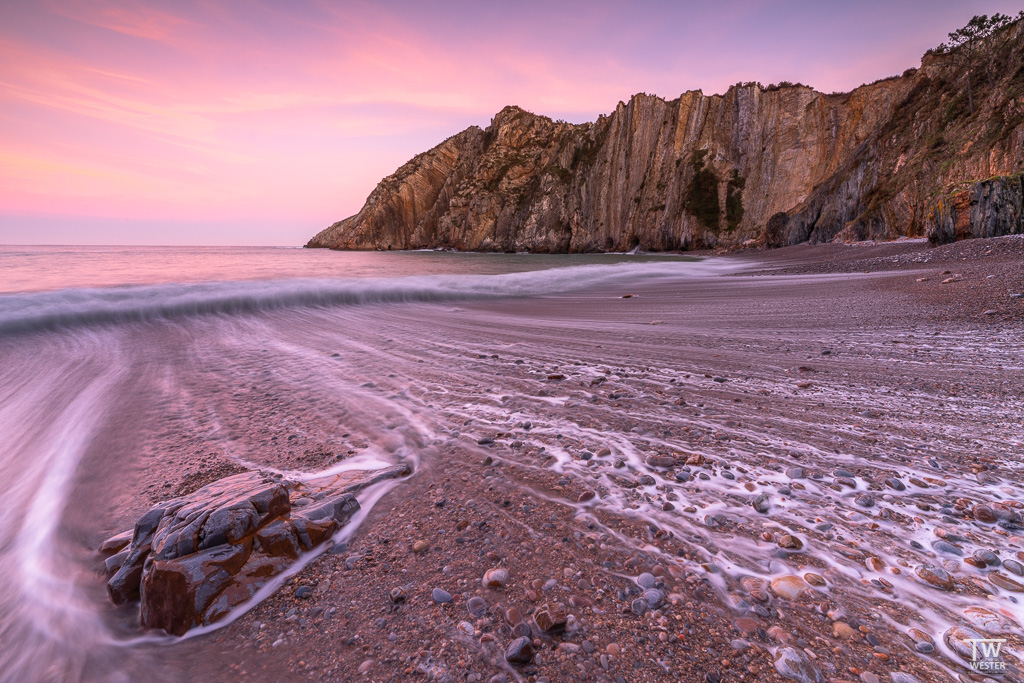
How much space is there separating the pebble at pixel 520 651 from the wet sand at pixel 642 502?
0.9 inches

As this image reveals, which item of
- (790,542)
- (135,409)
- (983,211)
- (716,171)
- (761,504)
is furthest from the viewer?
(716,171)

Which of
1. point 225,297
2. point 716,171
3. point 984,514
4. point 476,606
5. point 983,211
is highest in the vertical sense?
point 716,171

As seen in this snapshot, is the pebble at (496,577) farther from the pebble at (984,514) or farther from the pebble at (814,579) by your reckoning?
the pebble at (984,514)

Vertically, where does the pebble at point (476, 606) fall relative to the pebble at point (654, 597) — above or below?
below

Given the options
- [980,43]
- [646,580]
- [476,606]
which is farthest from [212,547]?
[980,43]

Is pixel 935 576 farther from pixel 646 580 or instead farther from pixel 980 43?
pixel 980 43

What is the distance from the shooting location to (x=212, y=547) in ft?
5.75

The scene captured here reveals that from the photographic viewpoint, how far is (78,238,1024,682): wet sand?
1.38 meters

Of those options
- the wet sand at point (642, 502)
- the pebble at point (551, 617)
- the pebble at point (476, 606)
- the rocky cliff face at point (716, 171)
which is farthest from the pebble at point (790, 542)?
the rocky cliff face at point (716, 171)

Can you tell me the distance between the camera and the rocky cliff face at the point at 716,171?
2358cm

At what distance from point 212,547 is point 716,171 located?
60712 mm

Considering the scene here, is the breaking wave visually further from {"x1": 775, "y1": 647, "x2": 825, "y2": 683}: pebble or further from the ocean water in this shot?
{"x1": 775, "y1": 647, "x2": 825, "y2": 683}: pebble

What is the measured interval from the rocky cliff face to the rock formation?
17406mm

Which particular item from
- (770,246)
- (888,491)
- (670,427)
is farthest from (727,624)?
(770,246)
